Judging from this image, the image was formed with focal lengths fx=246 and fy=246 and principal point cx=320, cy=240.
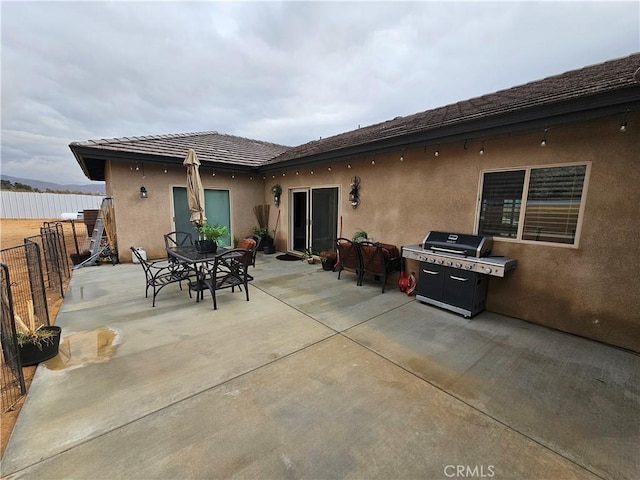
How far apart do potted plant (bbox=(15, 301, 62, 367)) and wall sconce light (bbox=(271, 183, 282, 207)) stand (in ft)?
20.7

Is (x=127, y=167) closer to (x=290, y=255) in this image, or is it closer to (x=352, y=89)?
(x=290, y=255)

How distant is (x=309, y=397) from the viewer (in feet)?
6.75

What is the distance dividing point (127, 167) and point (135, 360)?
19.5 ft

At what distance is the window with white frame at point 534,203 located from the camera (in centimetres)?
321

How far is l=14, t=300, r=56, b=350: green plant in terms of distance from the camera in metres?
2.39

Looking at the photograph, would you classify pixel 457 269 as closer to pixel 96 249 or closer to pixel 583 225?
pixel 583 225

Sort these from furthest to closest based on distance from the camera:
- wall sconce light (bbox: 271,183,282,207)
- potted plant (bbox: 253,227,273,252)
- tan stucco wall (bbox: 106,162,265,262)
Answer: potted plant (bbox: 253,227,273,252) < wall sconce light (bbox: 271,183,282,207) < tan stucco wall (bbox: 106,162,265,262)

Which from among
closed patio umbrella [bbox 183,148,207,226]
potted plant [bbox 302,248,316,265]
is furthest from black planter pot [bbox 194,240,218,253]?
potted plant [bbox 302,248,316,265]

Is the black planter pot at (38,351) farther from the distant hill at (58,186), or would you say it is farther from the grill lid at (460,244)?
the distant hill at (58,186)

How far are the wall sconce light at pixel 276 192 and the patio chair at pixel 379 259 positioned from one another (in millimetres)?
4316

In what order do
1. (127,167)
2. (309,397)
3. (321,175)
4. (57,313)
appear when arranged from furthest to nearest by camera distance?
(321,175) < (127,167) < (57,313) < (309,397)

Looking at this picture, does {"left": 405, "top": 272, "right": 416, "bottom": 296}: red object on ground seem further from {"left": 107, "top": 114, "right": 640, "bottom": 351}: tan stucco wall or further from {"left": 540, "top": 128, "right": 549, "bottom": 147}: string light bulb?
{"left": 540, "top": 128, "right": 549, "bottom": 147}: string light bulb

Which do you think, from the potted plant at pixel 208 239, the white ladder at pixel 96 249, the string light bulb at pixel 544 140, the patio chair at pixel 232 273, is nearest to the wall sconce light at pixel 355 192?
the patio chair at pixel 232 273

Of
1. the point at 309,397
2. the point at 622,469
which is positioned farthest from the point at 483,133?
the point at 309,397
